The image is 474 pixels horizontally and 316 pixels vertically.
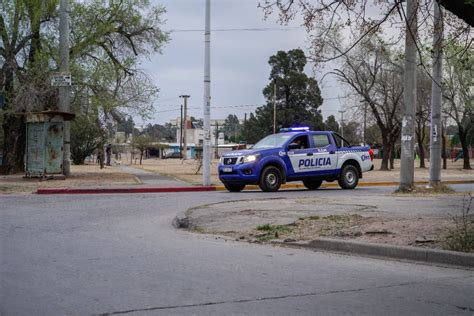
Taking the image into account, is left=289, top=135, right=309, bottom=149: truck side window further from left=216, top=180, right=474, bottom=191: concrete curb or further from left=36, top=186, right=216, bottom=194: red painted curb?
left=36, top=186, right=216, bottom=194: red painted curb

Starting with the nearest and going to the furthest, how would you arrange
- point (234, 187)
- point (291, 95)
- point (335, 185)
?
point (234, 187) → point (335, 185) → point (291, 95)

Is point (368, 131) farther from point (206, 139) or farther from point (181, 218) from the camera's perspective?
point (181, 218)

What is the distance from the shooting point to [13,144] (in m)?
25.8

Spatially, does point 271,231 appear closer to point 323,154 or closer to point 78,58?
point 323,154

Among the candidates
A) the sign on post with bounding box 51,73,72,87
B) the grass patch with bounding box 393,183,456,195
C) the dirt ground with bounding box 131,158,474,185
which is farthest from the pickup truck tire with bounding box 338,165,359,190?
the sign on post with bounding box 51,73,72,87

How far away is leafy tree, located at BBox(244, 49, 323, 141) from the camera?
222 feet

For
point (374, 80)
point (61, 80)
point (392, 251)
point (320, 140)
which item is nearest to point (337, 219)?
point (392, 251)

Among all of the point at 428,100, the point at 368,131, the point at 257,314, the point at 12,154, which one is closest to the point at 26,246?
the point at 257,314

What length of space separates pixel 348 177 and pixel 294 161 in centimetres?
260

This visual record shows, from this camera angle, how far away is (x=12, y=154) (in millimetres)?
26031

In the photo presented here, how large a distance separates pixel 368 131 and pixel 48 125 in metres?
71.5

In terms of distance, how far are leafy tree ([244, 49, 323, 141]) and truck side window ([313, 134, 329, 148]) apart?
4704cm

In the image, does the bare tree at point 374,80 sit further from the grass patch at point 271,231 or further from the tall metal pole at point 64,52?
the grass patch at point 271,231

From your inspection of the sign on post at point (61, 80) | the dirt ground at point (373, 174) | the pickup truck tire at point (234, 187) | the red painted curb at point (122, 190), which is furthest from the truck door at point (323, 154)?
the sign on post at point (61, 80)
